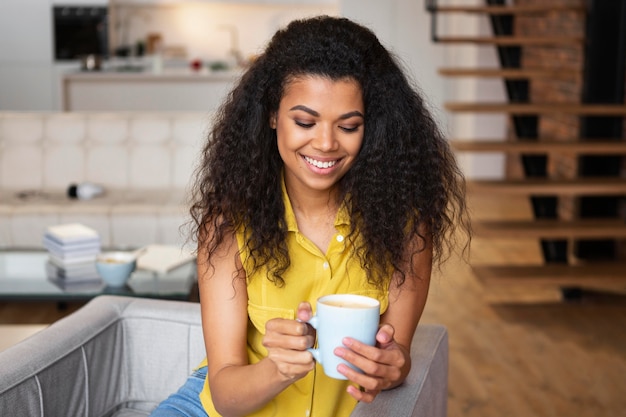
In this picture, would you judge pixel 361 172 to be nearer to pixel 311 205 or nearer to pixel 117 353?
pixel 311 205

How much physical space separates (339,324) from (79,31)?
26.3 feet

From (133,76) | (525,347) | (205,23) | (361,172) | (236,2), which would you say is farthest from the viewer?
(205,23)

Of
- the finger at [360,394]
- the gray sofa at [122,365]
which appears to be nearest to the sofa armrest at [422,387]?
the gray sofa at [122,365]

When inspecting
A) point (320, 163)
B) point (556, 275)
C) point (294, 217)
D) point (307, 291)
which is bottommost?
point (556, 275)

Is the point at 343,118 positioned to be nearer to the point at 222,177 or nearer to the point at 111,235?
the point at 222,177

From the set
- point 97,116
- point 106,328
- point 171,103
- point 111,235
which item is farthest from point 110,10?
point 106,328

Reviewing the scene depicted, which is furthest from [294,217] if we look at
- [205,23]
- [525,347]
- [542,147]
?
[205,23]

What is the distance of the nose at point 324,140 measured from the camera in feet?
4.74

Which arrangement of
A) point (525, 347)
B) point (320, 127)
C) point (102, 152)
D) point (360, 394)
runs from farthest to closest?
point (102, 152) → point (525, 347) → point (320, 127) → point (360, 394)

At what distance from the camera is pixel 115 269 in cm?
301

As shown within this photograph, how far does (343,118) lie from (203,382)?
0.60 meters

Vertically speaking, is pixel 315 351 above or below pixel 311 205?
below

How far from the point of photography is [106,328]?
189 cm

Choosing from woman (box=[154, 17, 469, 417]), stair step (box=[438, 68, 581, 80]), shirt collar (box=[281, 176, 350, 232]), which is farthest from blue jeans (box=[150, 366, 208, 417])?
stair step (box=[438, 68, 581, 80])
